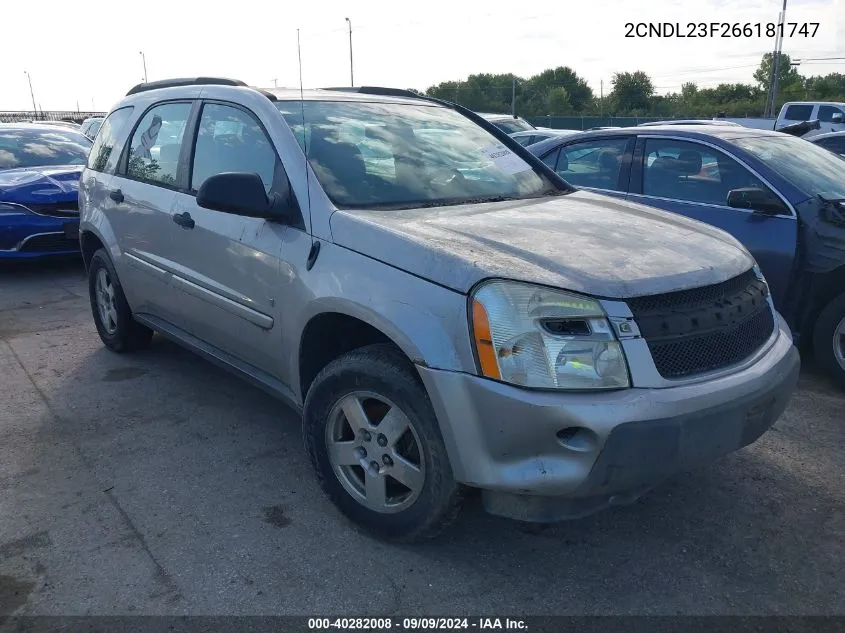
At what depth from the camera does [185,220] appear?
3.85 meters

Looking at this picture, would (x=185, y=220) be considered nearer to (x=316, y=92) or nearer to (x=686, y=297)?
(x=316, y=92)

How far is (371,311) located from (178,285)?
1.77 m

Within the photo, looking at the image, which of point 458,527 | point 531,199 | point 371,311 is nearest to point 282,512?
point 458,527

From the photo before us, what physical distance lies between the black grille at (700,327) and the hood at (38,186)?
23.5ft

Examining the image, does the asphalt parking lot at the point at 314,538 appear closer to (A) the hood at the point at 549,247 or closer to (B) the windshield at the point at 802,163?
(A) the hood at the point at 549,247

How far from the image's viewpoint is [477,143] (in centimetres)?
399

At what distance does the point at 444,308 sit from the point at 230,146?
1.85 metres

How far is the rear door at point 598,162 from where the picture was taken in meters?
5.62

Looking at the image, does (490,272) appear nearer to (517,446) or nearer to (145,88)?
(517,446)

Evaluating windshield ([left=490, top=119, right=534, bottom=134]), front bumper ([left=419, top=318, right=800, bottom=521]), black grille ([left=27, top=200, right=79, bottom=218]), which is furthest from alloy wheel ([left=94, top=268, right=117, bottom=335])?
windshield ([left=490, top=119, right=534, bottom=134])

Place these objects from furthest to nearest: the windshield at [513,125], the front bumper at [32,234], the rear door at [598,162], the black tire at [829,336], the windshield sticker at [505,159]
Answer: the windshield at [513,125]
the front bumper at [32,234]
the rear door at [598,162]
the black tire at [829,336]
the windshield sticker at [505,159]

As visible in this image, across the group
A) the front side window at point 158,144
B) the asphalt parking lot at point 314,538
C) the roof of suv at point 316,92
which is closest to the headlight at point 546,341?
the asphalt parking lot at point 314,538

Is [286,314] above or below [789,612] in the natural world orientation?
above

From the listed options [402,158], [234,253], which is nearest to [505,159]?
[402,158]
